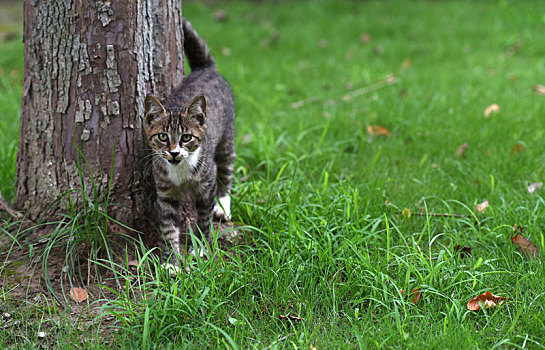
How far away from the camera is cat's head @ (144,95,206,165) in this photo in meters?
2.88

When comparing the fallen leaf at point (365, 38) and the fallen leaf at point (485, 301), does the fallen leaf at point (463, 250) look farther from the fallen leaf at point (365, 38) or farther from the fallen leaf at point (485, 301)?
the fallen leaf at point (365, 38)

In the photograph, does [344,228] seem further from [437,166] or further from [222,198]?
[437,166]

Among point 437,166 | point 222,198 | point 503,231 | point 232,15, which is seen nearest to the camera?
point 503,231

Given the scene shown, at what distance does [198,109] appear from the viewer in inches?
116

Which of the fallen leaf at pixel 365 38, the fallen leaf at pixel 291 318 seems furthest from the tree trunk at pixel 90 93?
the fallen leaf at pixel 365 38

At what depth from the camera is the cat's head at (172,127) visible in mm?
2885

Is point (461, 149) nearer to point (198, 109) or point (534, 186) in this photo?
point (534, 186)

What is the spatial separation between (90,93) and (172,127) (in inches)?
19.0

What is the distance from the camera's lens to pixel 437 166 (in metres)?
4.06

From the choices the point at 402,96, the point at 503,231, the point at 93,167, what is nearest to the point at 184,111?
the point at 93,167

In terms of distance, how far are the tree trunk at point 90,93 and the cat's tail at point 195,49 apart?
0.48 m

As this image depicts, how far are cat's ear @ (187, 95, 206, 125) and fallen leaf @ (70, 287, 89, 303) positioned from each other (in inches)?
43.1

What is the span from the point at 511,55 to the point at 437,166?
11.8 ft

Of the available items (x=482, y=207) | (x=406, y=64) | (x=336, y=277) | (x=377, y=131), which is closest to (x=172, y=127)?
(x=336, y=277)
